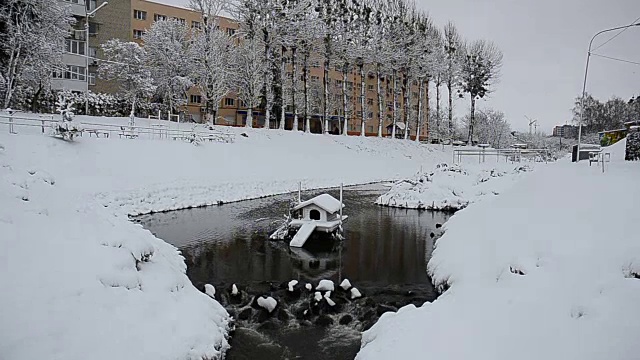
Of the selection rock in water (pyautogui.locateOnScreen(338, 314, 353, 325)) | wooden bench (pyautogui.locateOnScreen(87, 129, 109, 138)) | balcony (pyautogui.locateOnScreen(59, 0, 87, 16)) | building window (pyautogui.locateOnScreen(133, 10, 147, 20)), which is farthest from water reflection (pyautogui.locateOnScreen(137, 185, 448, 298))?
building window (pyautogui.locateOnScreen(133, 10, 147, 20))

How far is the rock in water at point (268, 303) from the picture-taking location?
1001 centimetres

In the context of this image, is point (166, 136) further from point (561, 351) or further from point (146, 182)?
point (561, 351)

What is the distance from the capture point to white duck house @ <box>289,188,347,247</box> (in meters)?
16.5

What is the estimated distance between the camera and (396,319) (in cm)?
771

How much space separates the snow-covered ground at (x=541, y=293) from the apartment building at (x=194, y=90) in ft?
129

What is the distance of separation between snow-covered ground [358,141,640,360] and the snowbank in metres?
13.9

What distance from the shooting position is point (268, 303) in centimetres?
1009

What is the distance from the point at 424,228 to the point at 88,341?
16154 mm

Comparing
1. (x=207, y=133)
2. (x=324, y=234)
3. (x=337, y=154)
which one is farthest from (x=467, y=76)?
(x=324, y=234)

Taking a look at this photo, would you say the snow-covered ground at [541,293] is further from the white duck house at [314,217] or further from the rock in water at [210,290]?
the white duck house at [314,217]

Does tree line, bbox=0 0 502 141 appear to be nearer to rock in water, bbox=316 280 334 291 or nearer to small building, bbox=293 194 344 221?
small building, bbox=293 194 344 221

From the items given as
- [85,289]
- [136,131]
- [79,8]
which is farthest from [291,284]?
[79,8]

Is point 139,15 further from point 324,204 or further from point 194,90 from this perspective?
point 324,204

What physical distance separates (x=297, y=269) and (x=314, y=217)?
436 cm
